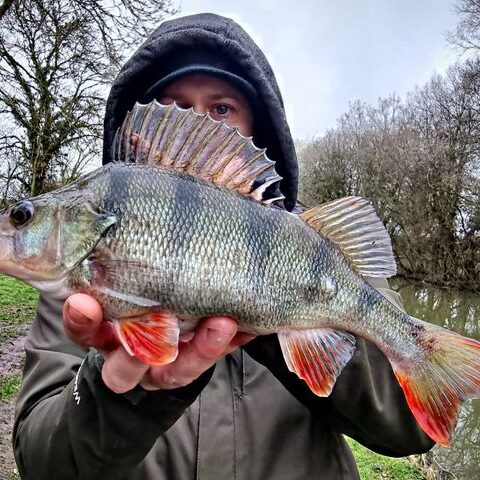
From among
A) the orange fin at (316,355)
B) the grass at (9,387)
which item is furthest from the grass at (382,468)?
the grass at (9,387)

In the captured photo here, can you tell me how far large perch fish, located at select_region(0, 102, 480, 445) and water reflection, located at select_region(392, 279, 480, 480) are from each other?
5.87 m

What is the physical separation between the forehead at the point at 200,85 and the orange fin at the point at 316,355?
1288 millimetres

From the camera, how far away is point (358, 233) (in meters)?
1.84

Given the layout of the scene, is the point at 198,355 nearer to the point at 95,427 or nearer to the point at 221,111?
the point at 95,427

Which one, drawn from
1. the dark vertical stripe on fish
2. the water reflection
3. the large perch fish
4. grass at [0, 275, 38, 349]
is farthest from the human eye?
grass at [0, 275, 38, 349]

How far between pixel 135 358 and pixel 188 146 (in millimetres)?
667

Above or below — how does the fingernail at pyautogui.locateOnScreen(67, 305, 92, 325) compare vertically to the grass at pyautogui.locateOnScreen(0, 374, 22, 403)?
above

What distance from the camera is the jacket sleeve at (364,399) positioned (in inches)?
74.7

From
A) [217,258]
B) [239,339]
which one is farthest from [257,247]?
[239,339]

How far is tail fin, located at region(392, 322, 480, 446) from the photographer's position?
5.50 ft

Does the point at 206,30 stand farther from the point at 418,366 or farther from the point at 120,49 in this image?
the point at 120,49

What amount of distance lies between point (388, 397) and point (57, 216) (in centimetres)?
133

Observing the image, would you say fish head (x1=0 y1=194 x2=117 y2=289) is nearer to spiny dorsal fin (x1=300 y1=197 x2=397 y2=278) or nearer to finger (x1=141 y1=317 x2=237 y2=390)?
finger (x1=141 y1=317 x2=237 y2=390)

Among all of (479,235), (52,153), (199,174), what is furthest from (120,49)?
(479,235)
